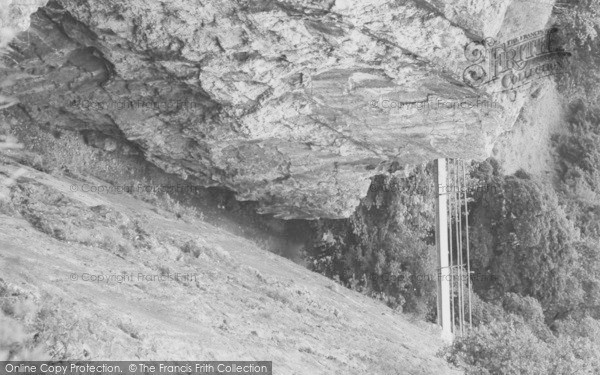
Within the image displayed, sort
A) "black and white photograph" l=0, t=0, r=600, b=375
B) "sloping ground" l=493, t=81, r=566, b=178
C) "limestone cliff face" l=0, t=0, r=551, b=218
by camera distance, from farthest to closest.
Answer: "sloping ground" l=493, t=81, r=566, b=178
"limestone cliff face" l=0, t=0, r=551, b=218
"black and white photograph" l=0, t=0, r=600, b=375

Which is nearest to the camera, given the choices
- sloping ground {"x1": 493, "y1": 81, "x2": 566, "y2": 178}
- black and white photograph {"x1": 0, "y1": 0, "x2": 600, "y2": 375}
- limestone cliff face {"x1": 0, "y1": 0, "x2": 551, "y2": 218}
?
black and white photograph {"x1": 0, "y1": 0, "x2": 600, "y2": 375}

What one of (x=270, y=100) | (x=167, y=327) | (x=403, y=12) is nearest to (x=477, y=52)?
(x=403, y=12)

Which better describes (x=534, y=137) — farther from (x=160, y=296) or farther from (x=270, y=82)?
(x=160, y=296)

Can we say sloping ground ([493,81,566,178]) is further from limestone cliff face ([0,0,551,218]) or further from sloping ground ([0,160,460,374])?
sloping ground ([0,160,460,374])

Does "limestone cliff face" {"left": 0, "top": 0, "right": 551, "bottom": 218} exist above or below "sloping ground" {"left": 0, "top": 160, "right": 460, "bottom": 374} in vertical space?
above

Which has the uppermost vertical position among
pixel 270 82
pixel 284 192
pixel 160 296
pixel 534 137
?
pixel 534 137

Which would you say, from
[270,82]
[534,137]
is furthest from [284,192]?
[534,137]

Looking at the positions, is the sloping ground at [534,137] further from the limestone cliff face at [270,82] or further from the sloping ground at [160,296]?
the sloping ground at [160,296]

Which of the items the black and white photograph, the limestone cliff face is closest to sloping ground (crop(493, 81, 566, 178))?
the black and white photograph
